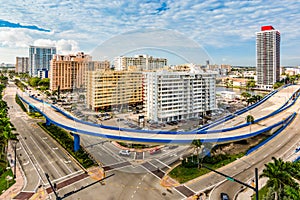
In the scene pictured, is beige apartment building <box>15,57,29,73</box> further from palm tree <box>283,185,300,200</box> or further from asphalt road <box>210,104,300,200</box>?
palm tree <box>283,185,300,200</box>

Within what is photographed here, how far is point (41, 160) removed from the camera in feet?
40.9

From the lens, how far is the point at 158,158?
12.6 meters

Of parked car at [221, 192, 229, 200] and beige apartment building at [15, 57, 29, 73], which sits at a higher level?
beige apartment building at [15, 57, 29, 73]

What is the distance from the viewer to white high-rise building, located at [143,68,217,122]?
19.4 meters

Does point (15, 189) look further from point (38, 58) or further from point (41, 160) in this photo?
point (38, 58)

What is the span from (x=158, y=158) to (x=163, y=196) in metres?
3.96

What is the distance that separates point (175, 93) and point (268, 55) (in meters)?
44.5

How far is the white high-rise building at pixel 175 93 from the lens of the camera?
1936 centimetres

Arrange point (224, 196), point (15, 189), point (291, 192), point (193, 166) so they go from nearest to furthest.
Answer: point (291, 192), point (224, 196), point (15, 189), point (193, 166)

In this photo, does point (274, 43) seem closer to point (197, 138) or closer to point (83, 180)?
point (197, 138)

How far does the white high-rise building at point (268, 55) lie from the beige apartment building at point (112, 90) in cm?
4303

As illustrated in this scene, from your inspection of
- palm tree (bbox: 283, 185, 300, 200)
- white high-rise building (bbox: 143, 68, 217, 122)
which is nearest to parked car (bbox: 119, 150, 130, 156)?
white high-rise building (bbox: 143, 68, 217, 122)

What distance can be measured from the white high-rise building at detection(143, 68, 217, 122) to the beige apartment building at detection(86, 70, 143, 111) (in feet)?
9.09

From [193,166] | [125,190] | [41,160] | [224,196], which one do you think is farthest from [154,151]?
[41,160]
